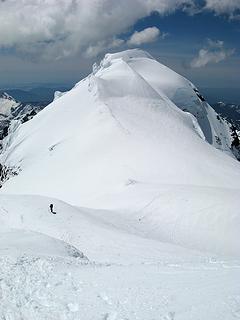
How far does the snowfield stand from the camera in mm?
14984

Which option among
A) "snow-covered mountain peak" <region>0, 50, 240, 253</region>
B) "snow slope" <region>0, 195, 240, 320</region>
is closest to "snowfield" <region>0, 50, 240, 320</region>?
"snow slope" <region>0, 195, 240, 320</region>

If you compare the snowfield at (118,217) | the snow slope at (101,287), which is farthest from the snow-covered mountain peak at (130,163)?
the snow slope at (101,287)

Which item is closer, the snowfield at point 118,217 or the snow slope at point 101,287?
the snow slope at point 101,287

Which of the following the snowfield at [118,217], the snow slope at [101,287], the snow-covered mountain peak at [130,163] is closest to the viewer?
the snow slope at [101,287]

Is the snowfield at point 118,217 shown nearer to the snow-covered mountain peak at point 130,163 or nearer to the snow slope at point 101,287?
the snow slope at point 101,287

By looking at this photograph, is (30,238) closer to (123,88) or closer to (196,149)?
(196,149)

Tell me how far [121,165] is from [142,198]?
775 inches

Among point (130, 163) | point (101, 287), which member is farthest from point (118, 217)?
point (130, 163)

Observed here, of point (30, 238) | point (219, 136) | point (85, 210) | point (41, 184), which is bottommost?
point (219, 136)

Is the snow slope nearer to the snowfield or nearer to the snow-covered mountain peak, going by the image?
the snowfield

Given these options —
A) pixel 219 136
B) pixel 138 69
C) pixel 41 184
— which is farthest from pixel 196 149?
pixel 138 69

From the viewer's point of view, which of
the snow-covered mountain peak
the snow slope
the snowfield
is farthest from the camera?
the snow-covered mountain peak

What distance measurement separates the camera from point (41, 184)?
70938 millimetres

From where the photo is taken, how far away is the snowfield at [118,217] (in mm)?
14984
